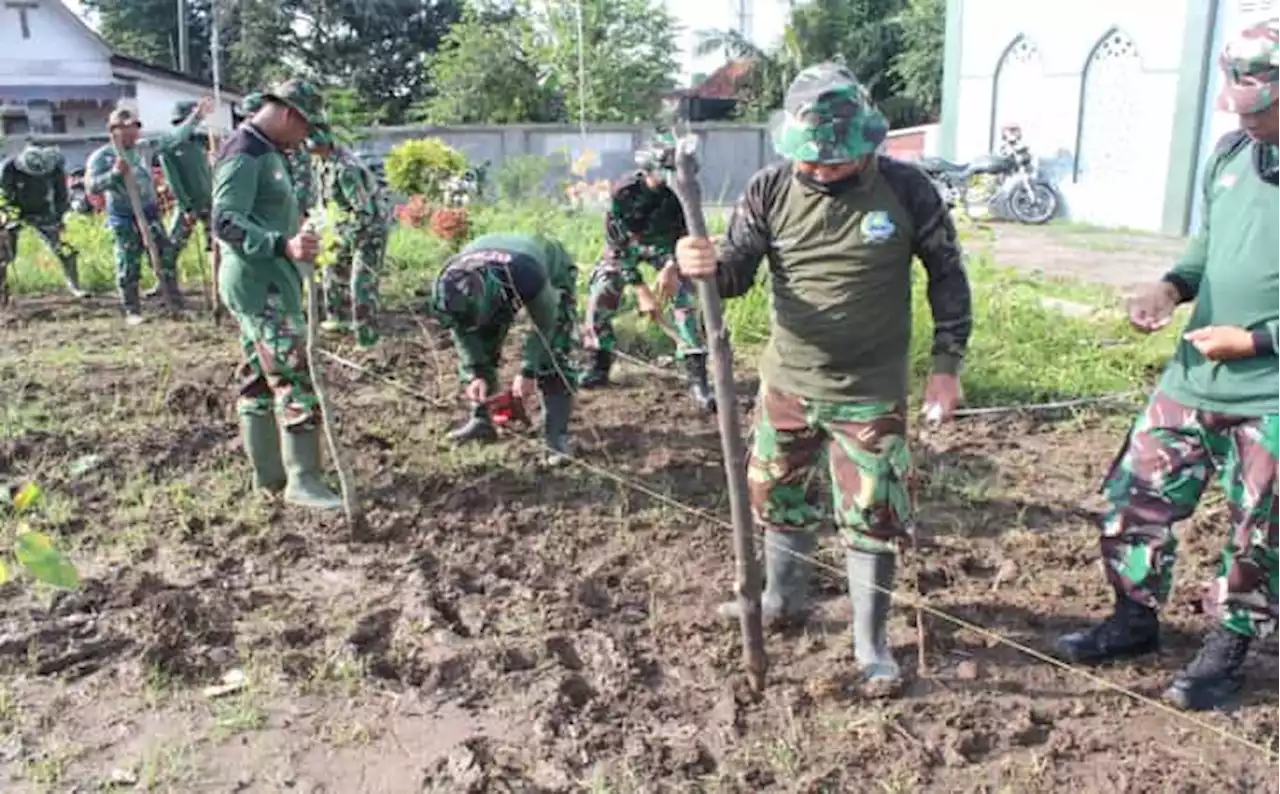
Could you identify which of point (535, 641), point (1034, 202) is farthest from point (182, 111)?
point (1034, 202)

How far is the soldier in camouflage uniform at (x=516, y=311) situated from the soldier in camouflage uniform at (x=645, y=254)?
757mm

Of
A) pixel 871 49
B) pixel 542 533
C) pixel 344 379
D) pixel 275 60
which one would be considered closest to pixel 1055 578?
pixel 542 533

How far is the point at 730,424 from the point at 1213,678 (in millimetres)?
1511

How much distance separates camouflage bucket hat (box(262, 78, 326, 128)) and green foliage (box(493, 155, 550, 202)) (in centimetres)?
1076

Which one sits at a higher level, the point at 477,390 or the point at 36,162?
the point at 36,162

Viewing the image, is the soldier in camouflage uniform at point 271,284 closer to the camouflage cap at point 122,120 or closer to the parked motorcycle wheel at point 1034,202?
the camouflage cap at point 122,120

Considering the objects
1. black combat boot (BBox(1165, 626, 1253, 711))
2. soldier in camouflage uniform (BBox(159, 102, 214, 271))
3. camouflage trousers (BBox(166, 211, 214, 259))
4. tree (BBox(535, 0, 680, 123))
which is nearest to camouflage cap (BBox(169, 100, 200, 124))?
soldier in camouflage uniform (BBox(159, 102, 214, 271))

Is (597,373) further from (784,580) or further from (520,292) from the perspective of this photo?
(784,580)

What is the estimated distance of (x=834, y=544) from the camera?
411 cm

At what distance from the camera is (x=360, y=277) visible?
280 inches

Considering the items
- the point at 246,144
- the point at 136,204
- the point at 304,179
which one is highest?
the point at 246,144

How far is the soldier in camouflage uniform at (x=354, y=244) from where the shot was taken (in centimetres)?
677

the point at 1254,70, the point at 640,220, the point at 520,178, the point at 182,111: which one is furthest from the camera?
the point at 520,178

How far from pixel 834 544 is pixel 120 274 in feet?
21.7
